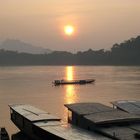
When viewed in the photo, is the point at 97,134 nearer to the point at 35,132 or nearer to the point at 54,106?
the point at 35,132

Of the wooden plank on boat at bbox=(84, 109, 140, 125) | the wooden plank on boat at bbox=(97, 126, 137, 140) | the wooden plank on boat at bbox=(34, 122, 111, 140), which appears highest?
the wooden plank on boat at bbox=(84, 109, 140, 125)

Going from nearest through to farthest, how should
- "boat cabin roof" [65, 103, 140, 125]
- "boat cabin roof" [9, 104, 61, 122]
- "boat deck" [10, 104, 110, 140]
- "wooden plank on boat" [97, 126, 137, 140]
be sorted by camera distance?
"wooden plank on boat" [97, 126, 137, 140]
"boat deck" [10, 104, 110, 140]
"boat cabin roof" [65, 103, 140, 125]
"boat cabin roof" [9, 104, 61, 122]

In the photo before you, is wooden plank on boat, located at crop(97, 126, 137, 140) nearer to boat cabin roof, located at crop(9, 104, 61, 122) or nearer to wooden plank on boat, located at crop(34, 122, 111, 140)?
wooden plank on boat, located at crop(34, 122, 111, 140)

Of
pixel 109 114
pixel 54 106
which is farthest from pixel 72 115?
pixel 54 106

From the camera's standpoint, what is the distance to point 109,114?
2780 centimetres

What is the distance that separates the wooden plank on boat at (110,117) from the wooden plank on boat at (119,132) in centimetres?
50

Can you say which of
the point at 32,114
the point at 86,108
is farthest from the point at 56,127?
the point at 32,114

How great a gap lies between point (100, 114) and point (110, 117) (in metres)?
1.63

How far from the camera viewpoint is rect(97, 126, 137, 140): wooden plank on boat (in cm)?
2264

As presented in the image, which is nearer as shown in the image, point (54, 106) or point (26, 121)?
point (26, 121)

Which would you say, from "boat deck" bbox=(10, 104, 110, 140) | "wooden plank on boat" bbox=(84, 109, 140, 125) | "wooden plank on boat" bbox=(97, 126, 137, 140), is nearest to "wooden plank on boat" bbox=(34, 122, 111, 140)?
"boat deck" bbox=(10, 104, 110, 140)

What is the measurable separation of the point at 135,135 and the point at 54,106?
33.8 metres

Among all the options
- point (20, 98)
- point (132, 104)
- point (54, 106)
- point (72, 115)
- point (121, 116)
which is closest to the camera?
point (121, 116)

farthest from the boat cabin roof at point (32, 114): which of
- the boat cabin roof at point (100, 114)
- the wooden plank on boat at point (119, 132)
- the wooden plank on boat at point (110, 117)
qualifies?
the wooden plank on boat at point (119, 132)
